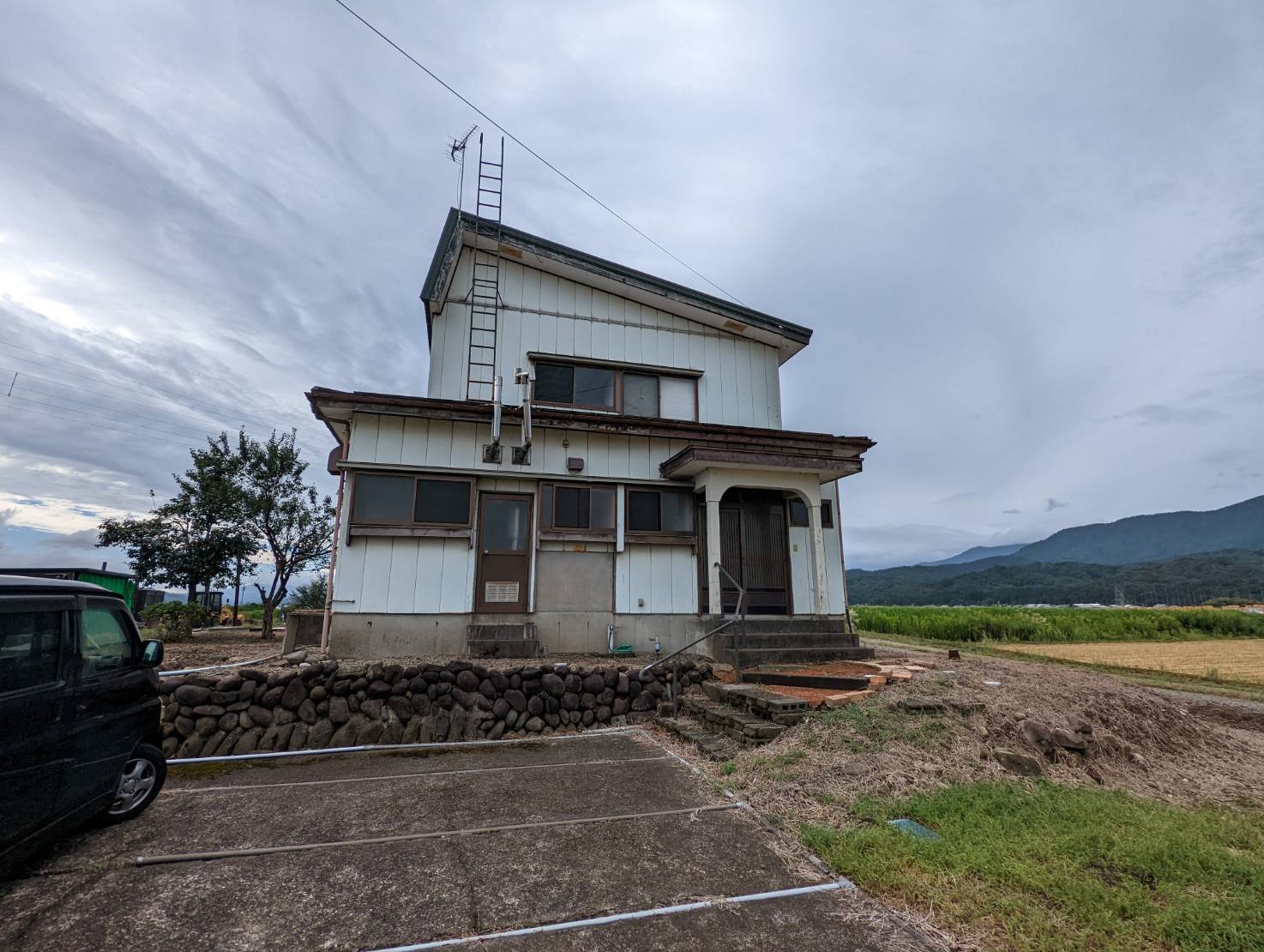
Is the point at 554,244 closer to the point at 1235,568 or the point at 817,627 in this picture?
the point at 817,627

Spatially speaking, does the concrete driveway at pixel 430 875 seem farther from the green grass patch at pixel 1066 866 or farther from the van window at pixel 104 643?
the van window at pixel 104 643

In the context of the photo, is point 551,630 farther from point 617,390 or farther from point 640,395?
point 640,395

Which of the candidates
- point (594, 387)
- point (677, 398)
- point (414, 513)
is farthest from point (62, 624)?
point (677, 398)

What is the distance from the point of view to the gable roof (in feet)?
38.9

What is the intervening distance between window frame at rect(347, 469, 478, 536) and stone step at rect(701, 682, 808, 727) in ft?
16.1

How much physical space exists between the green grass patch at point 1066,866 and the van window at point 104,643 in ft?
17.1

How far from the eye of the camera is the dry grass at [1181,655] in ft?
39.5

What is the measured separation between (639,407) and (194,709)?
8.97 meters

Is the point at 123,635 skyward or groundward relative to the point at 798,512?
groundward

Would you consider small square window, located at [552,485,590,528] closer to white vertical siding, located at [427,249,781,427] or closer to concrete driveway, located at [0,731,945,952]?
white vertical siding, located at [427,249,781,427]

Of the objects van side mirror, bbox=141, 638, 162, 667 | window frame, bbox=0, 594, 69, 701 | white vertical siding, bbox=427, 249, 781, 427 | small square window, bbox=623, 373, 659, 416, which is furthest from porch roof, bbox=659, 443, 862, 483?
window frame, bbox=0, 594, 69, 701

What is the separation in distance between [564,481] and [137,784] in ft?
22.1

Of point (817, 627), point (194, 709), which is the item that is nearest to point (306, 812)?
point (194, 709)

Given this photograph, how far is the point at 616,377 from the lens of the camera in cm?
1234
